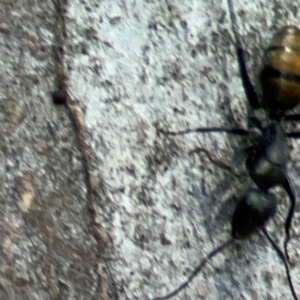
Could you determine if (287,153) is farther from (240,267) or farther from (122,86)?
(122,86)

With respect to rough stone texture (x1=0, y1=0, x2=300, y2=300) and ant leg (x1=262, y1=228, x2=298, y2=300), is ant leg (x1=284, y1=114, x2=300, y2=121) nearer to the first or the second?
rough stone texture (x1=0, y1=0, x2=300, y2=300)

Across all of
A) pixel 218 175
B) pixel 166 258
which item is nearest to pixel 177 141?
pixel 218 175

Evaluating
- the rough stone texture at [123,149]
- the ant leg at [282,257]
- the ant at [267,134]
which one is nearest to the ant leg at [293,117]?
the ant at [267,134]

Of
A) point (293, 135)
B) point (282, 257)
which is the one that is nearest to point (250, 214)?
point (282, 257)

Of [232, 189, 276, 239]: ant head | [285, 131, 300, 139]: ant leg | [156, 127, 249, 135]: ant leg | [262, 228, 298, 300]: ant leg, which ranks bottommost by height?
[262, 228, 298, 300]: ant leg

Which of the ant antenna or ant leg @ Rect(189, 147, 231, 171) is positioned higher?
ant leg @ Rect(189, 147, 231, 171)

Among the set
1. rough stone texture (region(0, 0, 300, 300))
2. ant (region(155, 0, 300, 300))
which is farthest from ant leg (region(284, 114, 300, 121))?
rough stone texture (region(0, 0, 300, 300))

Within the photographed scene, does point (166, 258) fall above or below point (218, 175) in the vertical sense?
below
